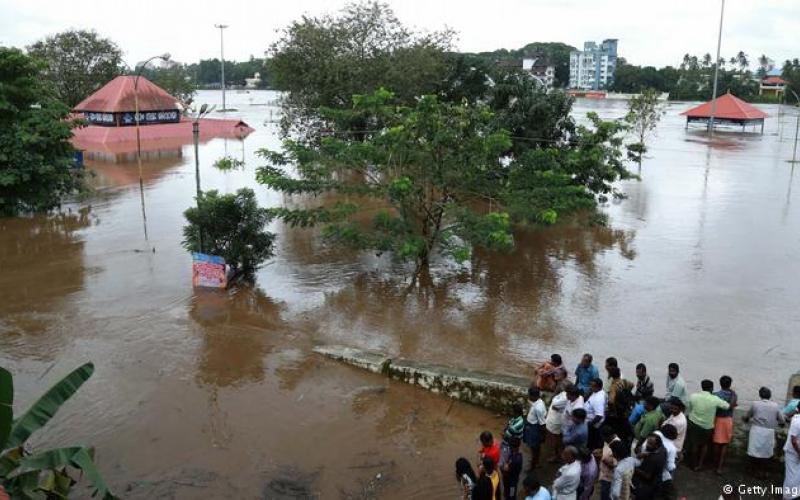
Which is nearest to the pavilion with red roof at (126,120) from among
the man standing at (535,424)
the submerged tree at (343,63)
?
the submerged tree at (343,63)

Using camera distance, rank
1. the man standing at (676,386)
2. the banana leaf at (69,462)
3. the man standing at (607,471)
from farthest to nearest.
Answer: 1. the man standing at (676,386)
2. the man standing at (607,471)
3. the banana leaf at (69,462)

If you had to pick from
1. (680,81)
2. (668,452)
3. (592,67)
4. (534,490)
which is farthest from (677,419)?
(592,67)

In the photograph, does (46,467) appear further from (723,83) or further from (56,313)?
(723,83)

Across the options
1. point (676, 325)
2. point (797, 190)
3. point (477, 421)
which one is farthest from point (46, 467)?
point (797, 190)

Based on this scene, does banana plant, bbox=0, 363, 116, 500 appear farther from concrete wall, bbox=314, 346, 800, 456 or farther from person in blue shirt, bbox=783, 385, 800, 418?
person in blue shirt, bbox=783, 385, 800, 418

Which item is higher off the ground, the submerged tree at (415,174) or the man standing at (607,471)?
the submerged tree at (415,174)

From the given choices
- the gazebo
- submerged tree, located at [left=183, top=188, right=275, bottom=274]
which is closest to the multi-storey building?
the gazebo

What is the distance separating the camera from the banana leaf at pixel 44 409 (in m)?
6.49

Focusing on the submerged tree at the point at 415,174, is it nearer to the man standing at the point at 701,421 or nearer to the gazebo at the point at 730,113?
the man standing at the point at 701,421

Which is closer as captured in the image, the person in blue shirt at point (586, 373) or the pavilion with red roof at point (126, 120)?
the person in blue shirt at point (586, 373)

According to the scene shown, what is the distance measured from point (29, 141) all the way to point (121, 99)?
3051 centimetres

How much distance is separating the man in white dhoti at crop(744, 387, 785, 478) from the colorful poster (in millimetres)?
11945

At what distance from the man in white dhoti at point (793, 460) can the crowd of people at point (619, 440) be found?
0.01 m

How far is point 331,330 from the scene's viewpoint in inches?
554
